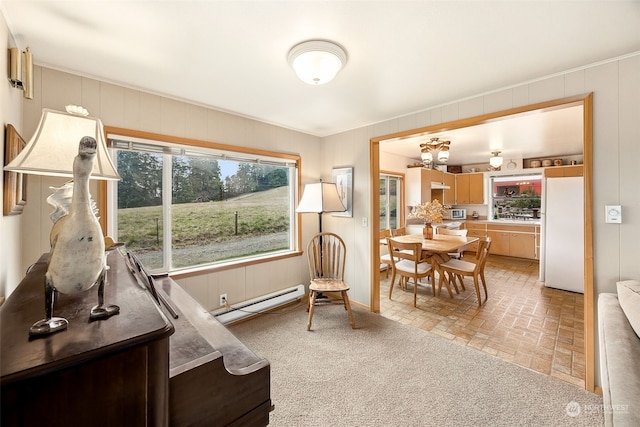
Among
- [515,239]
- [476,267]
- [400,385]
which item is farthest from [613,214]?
[515,239]

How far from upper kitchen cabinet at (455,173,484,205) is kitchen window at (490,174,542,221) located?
0.32 metres

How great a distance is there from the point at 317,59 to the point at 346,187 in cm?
194

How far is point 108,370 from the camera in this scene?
1.75 feet

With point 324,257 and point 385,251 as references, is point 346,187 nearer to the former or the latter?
point 324,257

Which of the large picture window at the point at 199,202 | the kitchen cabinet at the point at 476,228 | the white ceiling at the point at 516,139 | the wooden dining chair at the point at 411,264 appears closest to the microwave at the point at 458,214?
the kitchen cabinet at the point at 476,228

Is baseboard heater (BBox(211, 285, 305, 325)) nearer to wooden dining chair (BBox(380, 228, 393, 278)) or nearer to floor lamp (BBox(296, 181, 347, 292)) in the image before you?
floor lamp (BBox(296, 181, 347, 292))

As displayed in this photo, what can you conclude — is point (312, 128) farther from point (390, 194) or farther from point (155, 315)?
point (155, 315)

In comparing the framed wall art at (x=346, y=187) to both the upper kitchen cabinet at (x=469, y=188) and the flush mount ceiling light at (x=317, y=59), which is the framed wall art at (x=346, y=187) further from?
the upper kitchen cabinet at (x=469, y=188)

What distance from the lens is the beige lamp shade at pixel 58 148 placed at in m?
0.94

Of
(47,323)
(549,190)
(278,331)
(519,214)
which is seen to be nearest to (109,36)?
(47,323)

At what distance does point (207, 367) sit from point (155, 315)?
0.94 feet

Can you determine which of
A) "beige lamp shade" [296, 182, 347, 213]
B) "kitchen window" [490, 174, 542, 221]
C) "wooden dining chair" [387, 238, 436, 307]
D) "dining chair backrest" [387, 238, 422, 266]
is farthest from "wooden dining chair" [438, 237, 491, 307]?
"kitchen window" [490, 174, 542, 221]

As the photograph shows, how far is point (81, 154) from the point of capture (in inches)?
23.9

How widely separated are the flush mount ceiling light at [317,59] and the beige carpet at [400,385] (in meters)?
2.19
